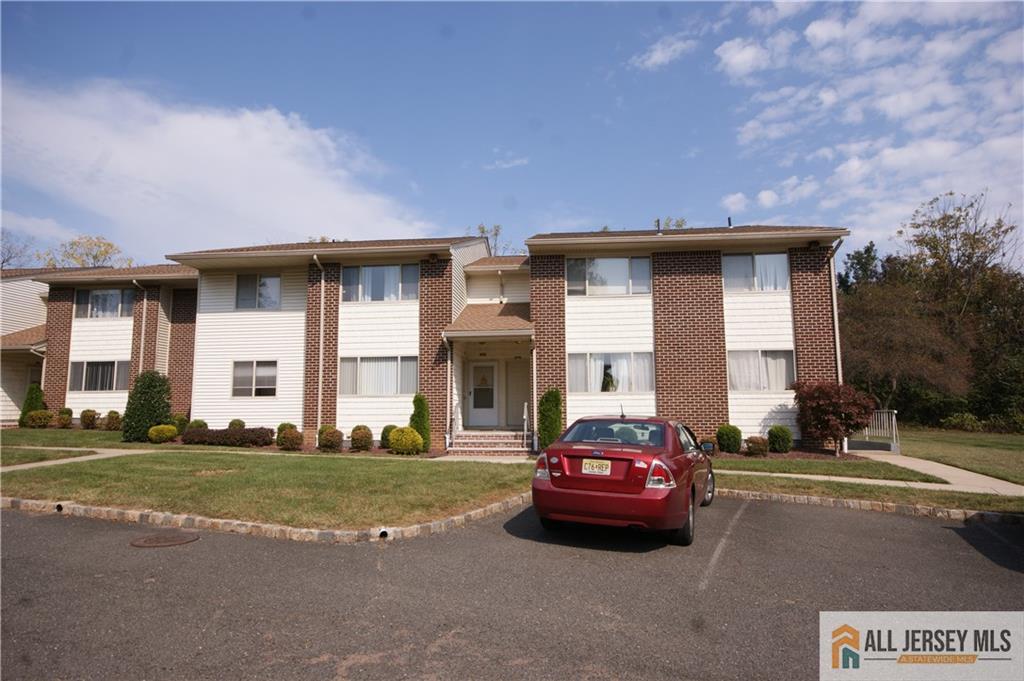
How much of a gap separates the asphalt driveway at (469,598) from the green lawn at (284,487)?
71 centimetres

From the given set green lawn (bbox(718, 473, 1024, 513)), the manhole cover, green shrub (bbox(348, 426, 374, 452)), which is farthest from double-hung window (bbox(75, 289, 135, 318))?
green lawn (bbox(718, 473, 1024, 513))

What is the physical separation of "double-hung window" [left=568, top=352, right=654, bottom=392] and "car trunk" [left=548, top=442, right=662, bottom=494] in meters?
10.5

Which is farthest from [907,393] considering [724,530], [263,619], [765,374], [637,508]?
[263,619]

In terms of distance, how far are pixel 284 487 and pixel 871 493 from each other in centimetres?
960

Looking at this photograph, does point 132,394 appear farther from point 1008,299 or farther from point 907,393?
point 1008,299

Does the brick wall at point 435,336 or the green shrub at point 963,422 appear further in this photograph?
the green shrub at point 963,422

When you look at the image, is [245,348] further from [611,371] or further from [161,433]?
[611,371]

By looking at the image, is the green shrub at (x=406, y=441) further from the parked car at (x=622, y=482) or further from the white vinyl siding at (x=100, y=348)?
the white vinyl siding at (x=100, y=348)

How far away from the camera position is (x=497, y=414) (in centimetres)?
1870

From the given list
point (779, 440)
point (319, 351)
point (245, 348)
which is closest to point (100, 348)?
point (245, 348)

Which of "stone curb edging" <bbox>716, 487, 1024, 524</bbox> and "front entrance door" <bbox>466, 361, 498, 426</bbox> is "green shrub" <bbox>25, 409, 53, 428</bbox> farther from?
"stone curb edging" <bbox>716, 487, 1024, 524</bbox>

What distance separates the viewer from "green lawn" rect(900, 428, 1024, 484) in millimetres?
12922

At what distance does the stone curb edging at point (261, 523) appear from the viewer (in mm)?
6375

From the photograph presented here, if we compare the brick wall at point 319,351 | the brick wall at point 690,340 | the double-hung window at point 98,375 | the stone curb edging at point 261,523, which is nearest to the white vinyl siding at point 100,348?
the double-hung window at point 98,375
